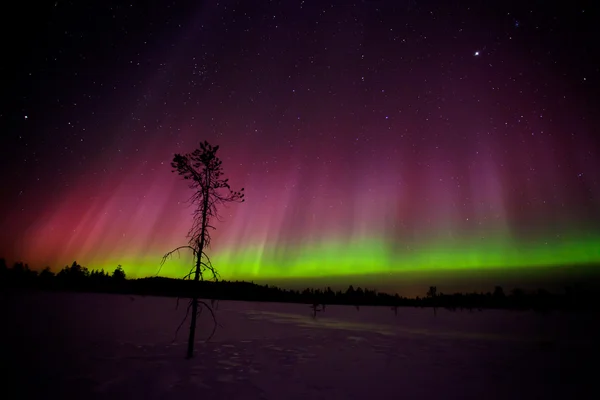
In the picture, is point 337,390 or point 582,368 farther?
point 582,368

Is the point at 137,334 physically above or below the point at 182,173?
below

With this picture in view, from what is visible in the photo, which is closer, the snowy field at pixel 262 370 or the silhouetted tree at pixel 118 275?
the snowy field at pixel 262 370

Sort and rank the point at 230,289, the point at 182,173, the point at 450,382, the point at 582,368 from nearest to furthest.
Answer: the point at 450,382
the point at 182,173
the point at 582,368
the point at 230,289

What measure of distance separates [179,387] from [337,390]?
630 centimetres

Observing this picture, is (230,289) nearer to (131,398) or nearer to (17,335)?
(17,335)

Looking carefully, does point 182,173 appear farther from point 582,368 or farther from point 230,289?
point 230,289

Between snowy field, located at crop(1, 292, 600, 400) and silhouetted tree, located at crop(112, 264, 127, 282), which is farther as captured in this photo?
silhouetted tree, located at crop(112, 264, 127, 282)

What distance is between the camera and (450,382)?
15148mm

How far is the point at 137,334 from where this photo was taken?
84.0 ft

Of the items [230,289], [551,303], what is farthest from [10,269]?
[551,303]

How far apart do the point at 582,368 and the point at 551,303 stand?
630ft

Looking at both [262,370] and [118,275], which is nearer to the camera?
[262,370]

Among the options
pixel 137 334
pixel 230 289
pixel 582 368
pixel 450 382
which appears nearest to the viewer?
pixel 450 382

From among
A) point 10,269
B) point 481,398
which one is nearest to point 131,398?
point 481,398
